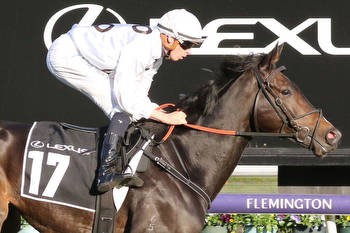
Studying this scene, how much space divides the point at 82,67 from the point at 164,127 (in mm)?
636

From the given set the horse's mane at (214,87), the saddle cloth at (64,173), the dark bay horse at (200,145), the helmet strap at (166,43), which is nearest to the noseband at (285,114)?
the dark bay horse at (200,145)

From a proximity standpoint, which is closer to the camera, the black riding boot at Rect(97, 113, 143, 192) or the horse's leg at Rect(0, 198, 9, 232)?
the black riding boot at Rect(97, 113, 143, 192)

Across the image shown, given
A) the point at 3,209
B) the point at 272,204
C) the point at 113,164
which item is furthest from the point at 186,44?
the point at 272,204

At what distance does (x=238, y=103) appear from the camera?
15.3 ft

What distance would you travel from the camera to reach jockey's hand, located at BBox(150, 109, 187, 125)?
4.50m

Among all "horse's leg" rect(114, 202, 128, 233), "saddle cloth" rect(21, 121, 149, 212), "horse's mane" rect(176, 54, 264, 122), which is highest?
"horse's mane" rect(176, 54, 264, 122)

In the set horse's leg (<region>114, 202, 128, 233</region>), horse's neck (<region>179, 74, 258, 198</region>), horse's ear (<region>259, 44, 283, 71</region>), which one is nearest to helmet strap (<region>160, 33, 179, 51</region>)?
horse's neck (<region>179, 74, 258, 198</region>)

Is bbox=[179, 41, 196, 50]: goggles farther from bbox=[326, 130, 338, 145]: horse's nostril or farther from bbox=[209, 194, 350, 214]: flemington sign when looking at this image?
bbox=[209, 194, 350, 214]: flemington sign

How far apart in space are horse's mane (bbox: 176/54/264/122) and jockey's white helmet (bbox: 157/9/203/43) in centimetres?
31

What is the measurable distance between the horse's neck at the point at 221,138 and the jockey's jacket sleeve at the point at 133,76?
1.23 ft

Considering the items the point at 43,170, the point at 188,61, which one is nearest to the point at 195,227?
the point at 43,170

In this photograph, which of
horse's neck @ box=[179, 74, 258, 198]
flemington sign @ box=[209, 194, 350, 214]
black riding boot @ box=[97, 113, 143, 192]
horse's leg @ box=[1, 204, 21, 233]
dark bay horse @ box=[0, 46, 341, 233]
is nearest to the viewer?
black riding boot @ box=[97, 113, 143, 192]

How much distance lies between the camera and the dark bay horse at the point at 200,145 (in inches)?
174

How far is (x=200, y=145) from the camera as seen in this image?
15.3ft
